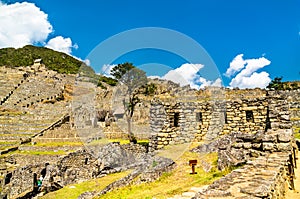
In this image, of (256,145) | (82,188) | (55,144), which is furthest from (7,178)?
(256,145)

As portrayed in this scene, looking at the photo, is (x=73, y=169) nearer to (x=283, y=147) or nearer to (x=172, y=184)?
(x=172, y=184)

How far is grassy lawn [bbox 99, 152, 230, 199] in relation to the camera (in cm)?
550

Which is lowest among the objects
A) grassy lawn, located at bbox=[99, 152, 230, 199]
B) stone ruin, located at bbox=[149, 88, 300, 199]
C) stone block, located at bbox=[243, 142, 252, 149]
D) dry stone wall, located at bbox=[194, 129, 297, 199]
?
grassy lawn, located at bbox=[99, 152, 230, 199]

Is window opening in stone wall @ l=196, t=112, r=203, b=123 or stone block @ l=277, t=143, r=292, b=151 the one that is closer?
stone block @ l=277, t=143, r=292, b=151

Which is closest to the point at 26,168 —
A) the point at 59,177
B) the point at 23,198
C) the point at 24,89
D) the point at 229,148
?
the point at 23,198

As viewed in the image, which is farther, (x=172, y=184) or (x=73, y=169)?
(x=73, y=169)

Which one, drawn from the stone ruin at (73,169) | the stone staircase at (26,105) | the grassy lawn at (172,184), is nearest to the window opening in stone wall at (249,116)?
the grassy lawn at (172,184)

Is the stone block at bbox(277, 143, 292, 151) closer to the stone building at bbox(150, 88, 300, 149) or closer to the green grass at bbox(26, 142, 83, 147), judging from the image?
the stone building at bbox(150, 88, 300, 149)

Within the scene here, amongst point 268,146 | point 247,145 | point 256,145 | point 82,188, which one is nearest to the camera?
point 268,146

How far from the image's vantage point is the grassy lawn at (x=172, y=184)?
550 centimetres

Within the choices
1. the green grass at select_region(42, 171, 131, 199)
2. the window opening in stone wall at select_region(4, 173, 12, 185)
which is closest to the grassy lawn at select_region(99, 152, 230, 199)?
the green grass at select_region(42, 171, 131, 199)

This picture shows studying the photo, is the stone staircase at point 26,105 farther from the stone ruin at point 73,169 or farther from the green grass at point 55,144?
the stone ruin at point 73,169

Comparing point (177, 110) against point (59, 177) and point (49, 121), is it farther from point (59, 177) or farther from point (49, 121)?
point (49, 121)

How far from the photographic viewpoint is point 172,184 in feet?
20.5
